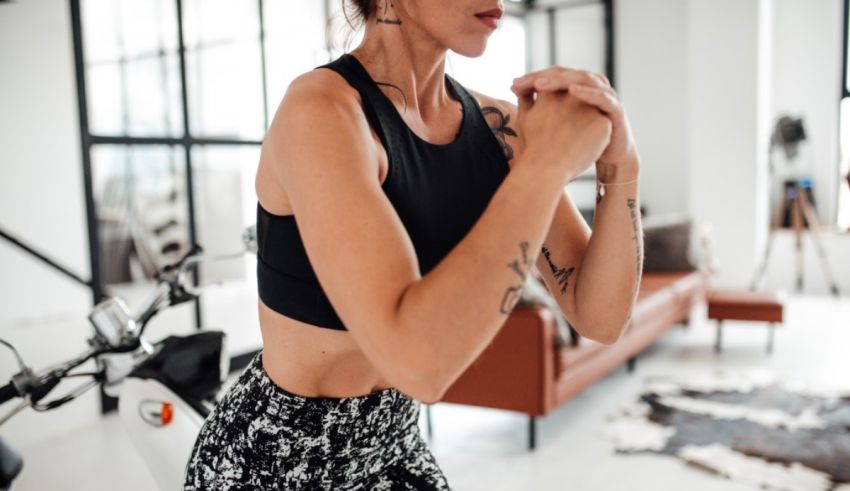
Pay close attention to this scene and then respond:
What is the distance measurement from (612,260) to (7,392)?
0.88 m

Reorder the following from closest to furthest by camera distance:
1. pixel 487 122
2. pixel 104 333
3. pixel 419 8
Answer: pixel 419 8 → pixel 487 122 → pixel 104 333

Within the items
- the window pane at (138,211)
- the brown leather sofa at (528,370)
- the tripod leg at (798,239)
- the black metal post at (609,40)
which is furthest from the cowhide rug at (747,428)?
the window pane at (138,211)

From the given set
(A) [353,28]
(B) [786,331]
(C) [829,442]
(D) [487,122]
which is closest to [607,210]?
(D) [487,122]

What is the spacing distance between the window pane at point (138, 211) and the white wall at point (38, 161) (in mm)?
753

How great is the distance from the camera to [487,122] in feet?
3.10

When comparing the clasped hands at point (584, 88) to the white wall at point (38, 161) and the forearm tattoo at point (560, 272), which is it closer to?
the forearm tattoo at point (560, 272)

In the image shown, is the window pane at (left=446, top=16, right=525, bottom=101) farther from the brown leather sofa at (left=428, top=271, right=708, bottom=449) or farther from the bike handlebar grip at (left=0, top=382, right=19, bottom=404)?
the bike handlebar grip at (left=0, top=382, right=19, bottom=404)

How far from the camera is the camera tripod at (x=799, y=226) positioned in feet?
21.6

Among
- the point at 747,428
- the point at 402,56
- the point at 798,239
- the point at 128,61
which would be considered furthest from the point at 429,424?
the point at 128,61

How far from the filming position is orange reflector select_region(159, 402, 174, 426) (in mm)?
1310

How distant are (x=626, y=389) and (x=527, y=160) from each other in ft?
11.7

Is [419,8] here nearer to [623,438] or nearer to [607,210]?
[607,210]

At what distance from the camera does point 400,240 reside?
608mm

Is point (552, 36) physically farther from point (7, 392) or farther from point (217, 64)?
point (7, 392)
